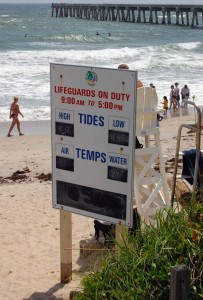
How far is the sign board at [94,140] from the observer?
18.3 feet

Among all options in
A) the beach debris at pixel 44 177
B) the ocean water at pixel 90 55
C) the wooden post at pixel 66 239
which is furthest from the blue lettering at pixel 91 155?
the ocean water at pixel 90 55

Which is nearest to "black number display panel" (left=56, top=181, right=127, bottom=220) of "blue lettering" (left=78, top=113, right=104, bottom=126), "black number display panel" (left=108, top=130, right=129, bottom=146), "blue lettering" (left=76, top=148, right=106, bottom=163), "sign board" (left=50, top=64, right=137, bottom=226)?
"sign board" (left=50, top=64, right=137, bottom=226)

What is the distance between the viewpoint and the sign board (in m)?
5.58

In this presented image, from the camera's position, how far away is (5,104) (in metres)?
21.7

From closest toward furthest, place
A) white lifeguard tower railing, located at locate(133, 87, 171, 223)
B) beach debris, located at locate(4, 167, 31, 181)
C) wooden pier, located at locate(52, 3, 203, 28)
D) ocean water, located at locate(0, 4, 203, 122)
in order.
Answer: white lifeguard tower railing, located at locate(133, 87, 171, 223)
beach debris, located at locate(4, 167, 31, 181)
ocean water, located at locate(0, 4, 203, 122)
wooden pier, located at locate(52, 3, 203, 28)

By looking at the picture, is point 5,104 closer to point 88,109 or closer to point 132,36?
point 88,109

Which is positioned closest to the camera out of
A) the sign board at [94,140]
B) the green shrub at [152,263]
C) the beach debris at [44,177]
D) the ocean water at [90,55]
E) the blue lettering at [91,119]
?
the green shrub at [152,263]

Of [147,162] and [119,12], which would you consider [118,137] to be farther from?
[119,12]

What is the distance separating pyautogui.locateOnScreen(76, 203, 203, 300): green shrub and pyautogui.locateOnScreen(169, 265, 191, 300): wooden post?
39 cm

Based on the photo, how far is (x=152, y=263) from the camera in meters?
4.59

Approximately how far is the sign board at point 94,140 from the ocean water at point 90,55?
1331cm

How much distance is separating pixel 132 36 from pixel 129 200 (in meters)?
57.6

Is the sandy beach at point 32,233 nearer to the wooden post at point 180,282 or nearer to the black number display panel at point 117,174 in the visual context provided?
the black number display panel at point 117,174

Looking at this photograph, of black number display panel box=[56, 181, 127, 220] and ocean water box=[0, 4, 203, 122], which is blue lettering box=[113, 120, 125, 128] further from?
ocean water box=[0, 4, 203, 122]
